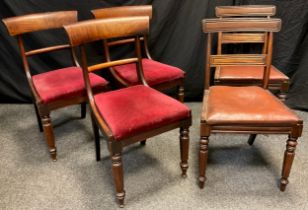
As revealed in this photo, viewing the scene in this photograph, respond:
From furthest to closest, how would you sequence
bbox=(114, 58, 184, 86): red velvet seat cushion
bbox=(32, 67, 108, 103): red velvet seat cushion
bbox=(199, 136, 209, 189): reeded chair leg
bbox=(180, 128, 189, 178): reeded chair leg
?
1. bbox=(114, 58, 184, 86): red velvet seat cushion
2. bbox=(32, 67, 108, 103): red velvet seat cushion
3. bbox=(180, 128, 189, 178): reeded chair leg
4. bbox=(199, 136, 209, 189): reeded chair leg

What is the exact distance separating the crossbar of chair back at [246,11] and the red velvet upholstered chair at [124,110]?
84 cm

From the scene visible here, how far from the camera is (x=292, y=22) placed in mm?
2402

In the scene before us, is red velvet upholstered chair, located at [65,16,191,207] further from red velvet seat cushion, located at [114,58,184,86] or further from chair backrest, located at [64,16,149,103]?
red velvet seat cushion, located at [114,58,184,86]

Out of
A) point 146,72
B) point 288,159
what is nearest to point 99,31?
point 146,72

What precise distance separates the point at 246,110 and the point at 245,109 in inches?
0.4

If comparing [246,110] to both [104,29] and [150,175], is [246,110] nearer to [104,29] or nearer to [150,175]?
[150,175]

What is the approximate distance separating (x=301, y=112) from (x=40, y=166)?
2102mm

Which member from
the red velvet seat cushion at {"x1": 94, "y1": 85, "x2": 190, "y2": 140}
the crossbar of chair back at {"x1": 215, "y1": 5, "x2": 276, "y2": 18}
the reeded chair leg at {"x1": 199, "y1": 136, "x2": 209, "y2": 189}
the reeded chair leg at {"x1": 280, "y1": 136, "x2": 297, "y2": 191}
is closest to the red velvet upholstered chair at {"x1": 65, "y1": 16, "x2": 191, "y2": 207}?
the red velvet seat cushion at {"x1": 94, "y1": 85, "x2": 190, "y2": 140}

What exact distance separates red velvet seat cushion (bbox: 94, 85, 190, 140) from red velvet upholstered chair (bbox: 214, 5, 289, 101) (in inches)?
25.5

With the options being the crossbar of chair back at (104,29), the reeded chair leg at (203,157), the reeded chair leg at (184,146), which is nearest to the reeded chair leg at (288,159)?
the reeded chair leg at (203,157)

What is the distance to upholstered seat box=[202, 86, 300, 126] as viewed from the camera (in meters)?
1.45

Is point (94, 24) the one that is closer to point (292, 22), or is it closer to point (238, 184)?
point (238, 184)

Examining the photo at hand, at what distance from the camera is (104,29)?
1.61 metres

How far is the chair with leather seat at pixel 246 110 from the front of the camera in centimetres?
146
